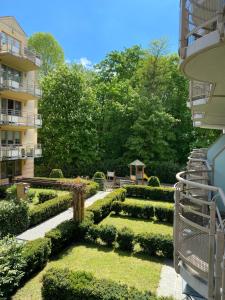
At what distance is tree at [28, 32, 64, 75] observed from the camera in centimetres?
4684

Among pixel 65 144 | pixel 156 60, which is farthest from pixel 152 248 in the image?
pixel 156 60

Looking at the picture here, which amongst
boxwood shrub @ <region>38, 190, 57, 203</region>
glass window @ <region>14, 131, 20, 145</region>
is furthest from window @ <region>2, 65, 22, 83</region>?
boxwood shrub @ <region>38, 190, 57, 203</region>

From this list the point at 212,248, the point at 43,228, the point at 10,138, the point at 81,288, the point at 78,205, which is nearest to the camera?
the point at 212,248

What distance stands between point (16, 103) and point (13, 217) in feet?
53.6

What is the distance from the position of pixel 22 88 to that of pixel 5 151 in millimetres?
6536

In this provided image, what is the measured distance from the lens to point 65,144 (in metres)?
35.2

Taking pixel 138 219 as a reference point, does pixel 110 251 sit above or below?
below

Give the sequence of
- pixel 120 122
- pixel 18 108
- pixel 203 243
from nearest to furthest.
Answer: pixel 203 243, pixel 18 108, pixel 120 122

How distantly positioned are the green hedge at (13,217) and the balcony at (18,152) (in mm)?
10180

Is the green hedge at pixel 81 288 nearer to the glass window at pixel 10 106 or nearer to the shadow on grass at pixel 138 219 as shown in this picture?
the shadow on grass at pixel 138 219

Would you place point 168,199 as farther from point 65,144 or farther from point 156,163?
point 65,144

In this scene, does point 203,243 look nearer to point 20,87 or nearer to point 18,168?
point 20,87

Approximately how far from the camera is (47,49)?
47.1 metres

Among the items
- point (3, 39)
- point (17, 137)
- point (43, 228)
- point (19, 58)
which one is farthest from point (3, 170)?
point (43, 228)
